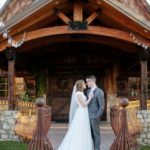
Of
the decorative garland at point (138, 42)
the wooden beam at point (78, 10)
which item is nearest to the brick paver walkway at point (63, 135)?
the decorative garland at point (138, 42)

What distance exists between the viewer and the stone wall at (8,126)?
703cm

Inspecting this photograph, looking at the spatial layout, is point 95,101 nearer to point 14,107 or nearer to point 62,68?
point 14,107

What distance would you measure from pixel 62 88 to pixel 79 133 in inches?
203

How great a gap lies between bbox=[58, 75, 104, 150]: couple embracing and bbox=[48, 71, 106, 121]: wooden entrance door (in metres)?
4.76

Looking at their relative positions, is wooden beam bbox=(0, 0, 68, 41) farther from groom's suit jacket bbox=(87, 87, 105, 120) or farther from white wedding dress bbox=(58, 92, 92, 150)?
groom's suit jacket bbox=(87, 87, 105, 120)

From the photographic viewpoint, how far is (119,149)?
517cm

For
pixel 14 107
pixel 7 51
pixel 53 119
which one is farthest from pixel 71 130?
pixel 53 119

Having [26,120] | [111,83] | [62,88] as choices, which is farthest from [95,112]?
[62,88]

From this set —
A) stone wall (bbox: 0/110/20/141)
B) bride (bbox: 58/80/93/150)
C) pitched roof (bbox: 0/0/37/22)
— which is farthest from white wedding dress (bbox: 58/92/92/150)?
pitched roof (bbox: 0/0/37/22)

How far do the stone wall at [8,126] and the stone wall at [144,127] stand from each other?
3.51 meters

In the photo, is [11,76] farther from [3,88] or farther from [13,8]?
[13,8]

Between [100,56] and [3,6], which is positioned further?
[3,6]

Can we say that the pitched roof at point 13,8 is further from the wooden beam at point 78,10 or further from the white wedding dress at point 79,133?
the white wedding dress at point 79,133

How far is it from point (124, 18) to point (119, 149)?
3.54m
